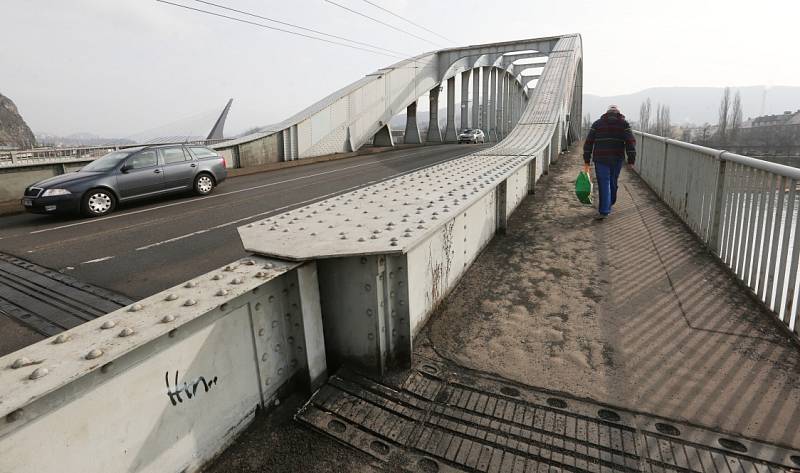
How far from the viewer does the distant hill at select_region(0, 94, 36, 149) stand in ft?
299

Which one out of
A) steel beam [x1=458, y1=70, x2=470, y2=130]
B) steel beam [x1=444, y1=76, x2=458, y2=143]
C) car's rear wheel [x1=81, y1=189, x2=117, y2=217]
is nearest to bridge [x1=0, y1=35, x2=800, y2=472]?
car's rear wheel [x1=81, y1=189, x2=117, y2=217]

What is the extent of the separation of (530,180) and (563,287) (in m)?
5.20

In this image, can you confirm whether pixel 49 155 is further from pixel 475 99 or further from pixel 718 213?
pixel 475 99

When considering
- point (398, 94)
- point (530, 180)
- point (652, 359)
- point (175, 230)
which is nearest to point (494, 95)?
point (398, 94)

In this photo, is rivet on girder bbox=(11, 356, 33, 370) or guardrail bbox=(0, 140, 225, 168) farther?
guardrail bbox=(0, 140, 225, 168)

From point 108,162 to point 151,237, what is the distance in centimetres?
427

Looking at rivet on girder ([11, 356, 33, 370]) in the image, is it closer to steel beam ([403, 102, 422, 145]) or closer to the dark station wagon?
the dark station wagon

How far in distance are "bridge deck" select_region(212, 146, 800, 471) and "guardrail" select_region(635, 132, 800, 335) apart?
0.19m

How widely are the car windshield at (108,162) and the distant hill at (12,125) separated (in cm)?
10411

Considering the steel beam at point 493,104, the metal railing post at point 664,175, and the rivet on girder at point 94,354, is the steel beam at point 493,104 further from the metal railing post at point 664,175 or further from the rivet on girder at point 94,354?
the rivet on girder at point 94,354

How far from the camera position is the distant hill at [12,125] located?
91.2 metres

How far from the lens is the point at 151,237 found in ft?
23.9

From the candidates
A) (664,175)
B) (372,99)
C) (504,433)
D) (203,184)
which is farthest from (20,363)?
(372,99)

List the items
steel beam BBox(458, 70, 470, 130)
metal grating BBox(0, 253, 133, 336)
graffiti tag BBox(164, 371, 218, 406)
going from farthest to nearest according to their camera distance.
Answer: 1. steel beam BBox(458, 70, 470, 130)
2. metal grating BBox(0, 253, 133, 336)
3. graffiti tag BBox(164, 371, 218, 406)
